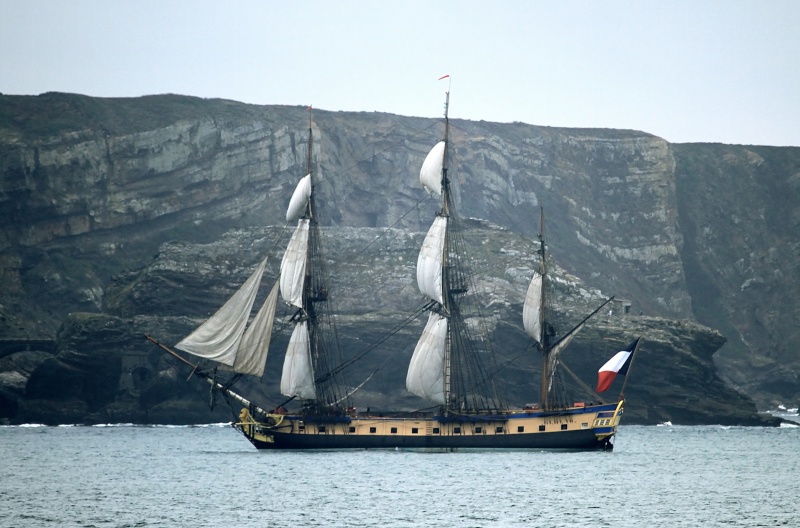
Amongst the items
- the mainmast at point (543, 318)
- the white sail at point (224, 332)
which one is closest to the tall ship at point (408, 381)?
the white sail at point (224, 332)

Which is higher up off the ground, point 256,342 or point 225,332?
point 225,332

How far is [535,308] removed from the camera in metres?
116

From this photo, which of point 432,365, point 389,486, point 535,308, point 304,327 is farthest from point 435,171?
point 389,486

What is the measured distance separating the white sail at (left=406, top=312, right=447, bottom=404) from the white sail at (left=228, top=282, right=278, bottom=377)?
39.8 feet

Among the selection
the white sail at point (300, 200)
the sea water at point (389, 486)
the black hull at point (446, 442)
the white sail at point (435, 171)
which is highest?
the white sail at point (435, 171)

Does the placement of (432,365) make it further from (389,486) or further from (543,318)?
(389,486)

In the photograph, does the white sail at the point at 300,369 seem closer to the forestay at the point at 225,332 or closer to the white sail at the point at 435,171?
the forestay at the point at 225,332

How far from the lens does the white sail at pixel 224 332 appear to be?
108m

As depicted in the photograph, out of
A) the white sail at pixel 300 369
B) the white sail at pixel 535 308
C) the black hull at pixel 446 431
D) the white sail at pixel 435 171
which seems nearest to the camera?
the black hull at pixel 446 431

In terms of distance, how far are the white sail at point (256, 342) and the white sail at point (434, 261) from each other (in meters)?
12.4

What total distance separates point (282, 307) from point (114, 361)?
3095cm

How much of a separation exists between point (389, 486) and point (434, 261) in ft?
104

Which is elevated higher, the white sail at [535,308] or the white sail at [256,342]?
the white sail at [535,308]

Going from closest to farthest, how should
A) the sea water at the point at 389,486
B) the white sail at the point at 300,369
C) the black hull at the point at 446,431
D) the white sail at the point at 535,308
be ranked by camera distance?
the sea water at the point at 389,486 → the black hull at the point at 446,431 → the white sail at the point at 300,369 → the white sail at the point at 535,308
